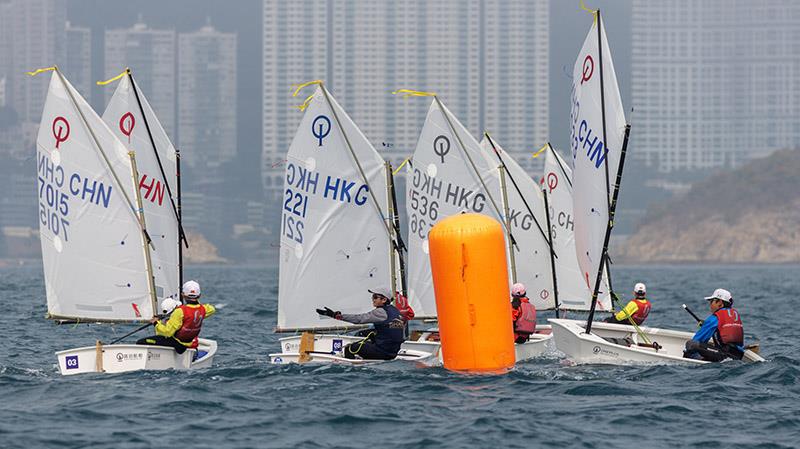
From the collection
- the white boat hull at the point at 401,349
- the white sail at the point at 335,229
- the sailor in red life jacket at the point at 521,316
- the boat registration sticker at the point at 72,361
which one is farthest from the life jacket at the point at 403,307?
the boat registration sticker at the point at 72,361

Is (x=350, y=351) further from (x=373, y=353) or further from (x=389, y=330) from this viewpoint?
(x=389, y=330)

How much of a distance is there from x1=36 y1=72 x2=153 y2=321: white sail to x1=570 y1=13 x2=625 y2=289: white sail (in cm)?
861

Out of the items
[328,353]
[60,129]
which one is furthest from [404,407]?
[60,129]

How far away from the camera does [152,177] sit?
26312mm

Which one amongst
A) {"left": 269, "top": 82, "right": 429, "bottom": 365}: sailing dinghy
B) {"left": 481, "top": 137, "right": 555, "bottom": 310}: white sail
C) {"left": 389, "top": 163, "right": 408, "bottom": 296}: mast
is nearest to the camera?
{"left": 389, "top": 163, "right": 408, "bottom": 296}: mast

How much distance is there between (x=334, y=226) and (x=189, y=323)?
6.00 m

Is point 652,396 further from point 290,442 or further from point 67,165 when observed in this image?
point 67,165

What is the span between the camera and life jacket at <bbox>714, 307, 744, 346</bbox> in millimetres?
23016

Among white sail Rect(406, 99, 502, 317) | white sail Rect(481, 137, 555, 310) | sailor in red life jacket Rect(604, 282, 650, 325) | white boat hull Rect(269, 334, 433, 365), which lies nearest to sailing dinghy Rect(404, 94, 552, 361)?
white sail Rect(406, 99, 502, 317)

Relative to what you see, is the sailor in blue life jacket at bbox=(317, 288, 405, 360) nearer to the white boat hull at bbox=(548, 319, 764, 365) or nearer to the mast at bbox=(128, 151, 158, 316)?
the white boat hull at bbox=(548, 319, 764, 365)

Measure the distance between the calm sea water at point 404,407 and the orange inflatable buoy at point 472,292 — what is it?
379 millimetres

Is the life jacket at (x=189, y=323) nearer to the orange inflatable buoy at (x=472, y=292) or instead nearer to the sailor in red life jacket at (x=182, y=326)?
the sailor in red life jacket at (x=182, y=326)

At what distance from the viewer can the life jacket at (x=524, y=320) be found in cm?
2605

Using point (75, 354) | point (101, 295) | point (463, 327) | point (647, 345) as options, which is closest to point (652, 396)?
point (463, 327)
